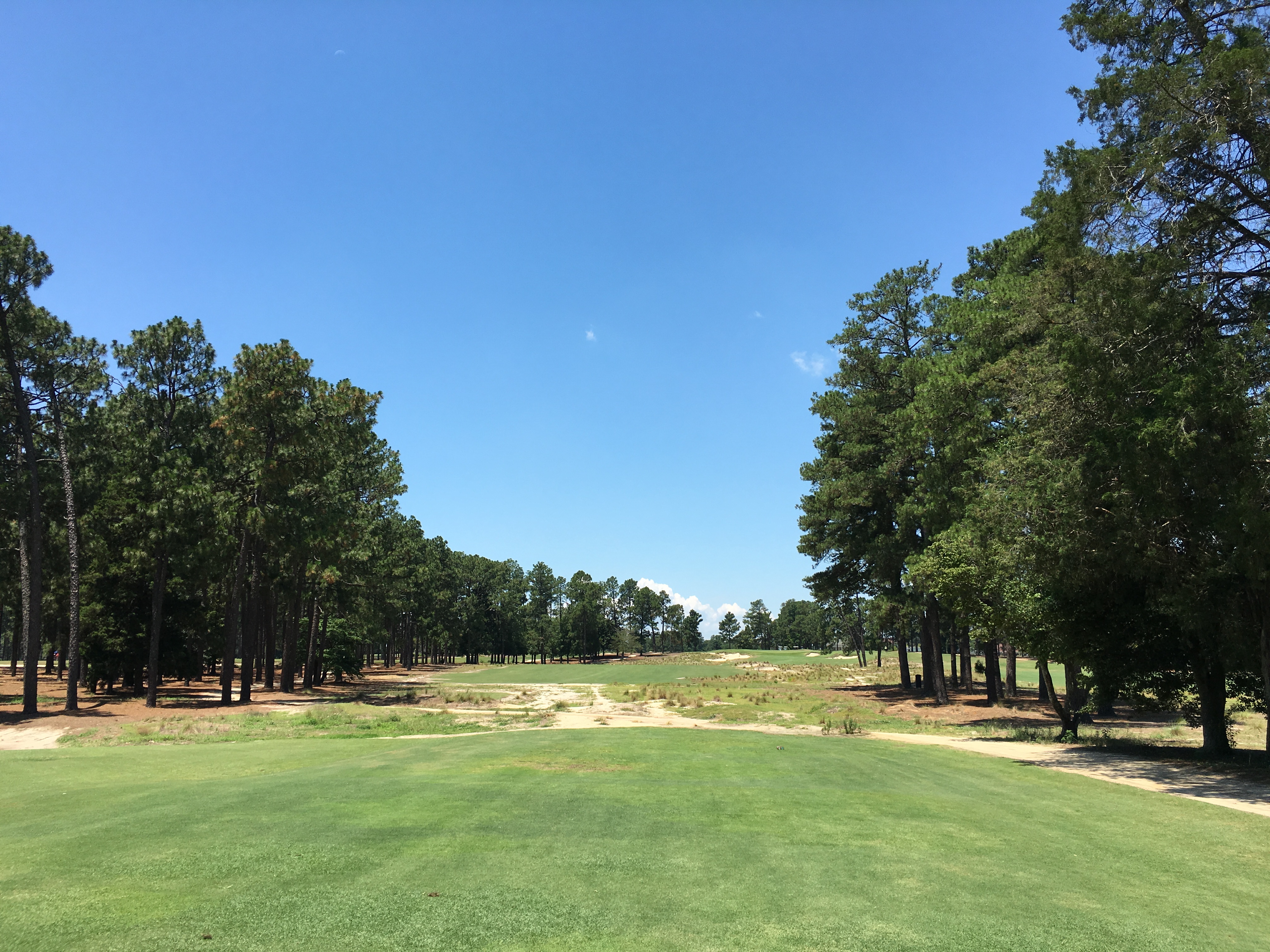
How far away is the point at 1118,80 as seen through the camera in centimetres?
1485

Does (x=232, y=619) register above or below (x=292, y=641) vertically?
above

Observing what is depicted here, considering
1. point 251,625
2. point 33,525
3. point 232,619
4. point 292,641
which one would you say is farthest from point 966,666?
point 33,525

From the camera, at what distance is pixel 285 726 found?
24.9m

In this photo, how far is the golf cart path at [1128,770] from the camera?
12.6 meters

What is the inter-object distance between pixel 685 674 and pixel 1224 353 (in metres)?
68.2

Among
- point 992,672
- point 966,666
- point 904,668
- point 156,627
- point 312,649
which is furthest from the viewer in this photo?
point 312,649

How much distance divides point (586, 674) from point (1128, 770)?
215 ft

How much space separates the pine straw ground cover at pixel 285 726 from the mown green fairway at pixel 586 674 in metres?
30.2

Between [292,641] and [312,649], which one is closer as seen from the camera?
[292,641]

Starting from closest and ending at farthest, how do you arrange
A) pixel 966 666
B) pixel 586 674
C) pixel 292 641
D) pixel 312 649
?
1. pixel 292 641
2. pixel 966 666
3. pixel 312 649
4. pixel 586 674

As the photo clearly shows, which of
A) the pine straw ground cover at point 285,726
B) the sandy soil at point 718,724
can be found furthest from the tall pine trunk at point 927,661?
the pine straw ground cover at point 285,726

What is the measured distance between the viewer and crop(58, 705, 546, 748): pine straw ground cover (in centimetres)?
2127

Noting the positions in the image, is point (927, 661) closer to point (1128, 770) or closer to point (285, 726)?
point (1128, 770)

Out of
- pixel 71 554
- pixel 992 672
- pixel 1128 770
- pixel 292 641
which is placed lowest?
pixel 992 672
